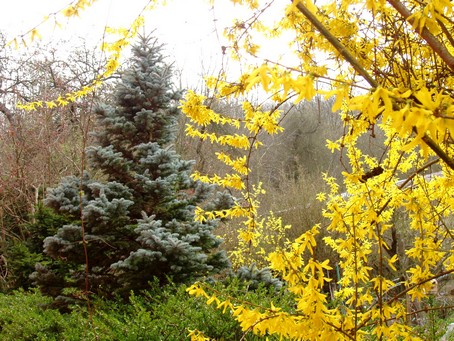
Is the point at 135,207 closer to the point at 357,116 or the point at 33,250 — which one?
the point at 33,250

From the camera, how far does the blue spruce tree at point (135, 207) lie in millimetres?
4609

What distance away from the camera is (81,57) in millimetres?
11625

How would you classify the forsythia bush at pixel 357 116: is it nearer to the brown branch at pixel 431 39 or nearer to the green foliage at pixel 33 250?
the brown branch at pixel 431 39

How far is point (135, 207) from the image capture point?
512cm

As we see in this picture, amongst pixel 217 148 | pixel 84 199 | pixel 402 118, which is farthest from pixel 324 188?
pixel 402 118

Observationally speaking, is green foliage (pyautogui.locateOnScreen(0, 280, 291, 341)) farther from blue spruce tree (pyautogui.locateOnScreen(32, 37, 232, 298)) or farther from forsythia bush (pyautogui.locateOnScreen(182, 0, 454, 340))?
forsythia bush (pyautogui.locateOnScreen(182, 0, 454, 340))

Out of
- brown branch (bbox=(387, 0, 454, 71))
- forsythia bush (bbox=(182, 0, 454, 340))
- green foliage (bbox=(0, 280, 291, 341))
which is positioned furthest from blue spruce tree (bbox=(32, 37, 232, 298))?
brown branch (bbox=(387, 0, 454, 71))

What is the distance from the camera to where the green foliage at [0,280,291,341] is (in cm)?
327

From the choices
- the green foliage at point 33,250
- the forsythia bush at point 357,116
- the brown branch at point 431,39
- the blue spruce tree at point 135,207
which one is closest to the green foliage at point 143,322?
A: the blue spruce tree at point 135,207

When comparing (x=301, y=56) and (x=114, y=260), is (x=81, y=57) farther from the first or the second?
(x=301, y=56)

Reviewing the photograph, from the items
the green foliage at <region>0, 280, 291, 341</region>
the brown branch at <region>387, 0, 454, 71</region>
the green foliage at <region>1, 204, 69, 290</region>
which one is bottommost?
the green foliage at <region>0, 280, 291, 341</region>

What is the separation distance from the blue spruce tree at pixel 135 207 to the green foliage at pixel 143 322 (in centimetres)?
32

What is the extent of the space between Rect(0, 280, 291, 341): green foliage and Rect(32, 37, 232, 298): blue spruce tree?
318mm

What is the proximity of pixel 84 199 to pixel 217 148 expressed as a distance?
7.56 m
